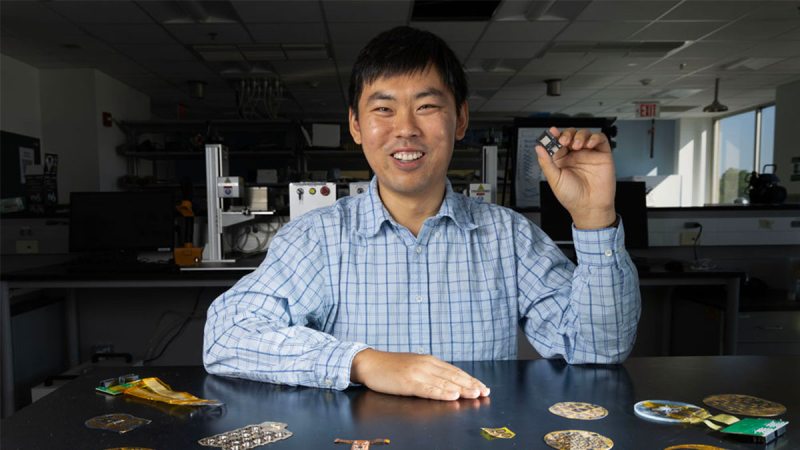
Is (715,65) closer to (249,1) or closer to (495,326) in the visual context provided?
(249,1)

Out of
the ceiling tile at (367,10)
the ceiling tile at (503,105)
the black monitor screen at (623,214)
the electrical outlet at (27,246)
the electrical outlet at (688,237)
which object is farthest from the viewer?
the ceiling tile at (503,105)

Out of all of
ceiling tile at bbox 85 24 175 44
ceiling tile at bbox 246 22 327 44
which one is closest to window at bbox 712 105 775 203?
ceiling tile at bbox 246 22 327 44

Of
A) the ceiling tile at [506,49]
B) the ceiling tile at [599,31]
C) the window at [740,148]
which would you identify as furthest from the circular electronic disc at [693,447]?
the window at [740,148]

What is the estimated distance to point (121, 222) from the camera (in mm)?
3107

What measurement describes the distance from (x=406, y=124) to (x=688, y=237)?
272 centimetres

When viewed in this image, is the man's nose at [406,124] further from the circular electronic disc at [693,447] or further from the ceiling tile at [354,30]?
the ceiling tile at [354,30]

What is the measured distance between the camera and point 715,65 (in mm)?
6641

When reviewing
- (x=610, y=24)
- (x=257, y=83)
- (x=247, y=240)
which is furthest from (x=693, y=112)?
(x=247, y=240)

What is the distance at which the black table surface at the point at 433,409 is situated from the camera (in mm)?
693

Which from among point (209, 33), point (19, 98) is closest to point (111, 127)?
point (19, 98)

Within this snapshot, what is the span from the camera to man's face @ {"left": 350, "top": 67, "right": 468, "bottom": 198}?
44.1 inches

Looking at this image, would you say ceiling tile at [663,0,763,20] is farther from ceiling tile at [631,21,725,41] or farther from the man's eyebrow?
the man's eyebrow

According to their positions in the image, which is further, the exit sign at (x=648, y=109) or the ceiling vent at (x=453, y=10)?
the exit sign at (x=648, y=109)

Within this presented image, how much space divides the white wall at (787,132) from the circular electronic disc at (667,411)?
7.86 m
